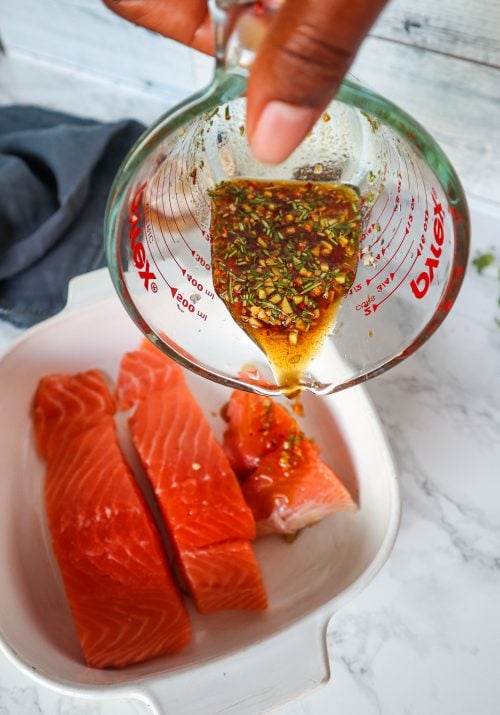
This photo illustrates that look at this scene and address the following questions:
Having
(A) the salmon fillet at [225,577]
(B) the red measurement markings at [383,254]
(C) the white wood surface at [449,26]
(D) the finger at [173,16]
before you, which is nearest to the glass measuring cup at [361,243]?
(B) the red measurement markings at [383,254]

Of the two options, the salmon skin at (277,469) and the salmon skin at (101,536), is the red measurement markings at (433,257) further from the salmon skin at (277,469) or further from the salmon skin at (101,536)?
the salmon skin at (101,536)

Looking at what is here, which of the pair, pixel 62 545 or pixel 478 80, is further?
pixel 478 80

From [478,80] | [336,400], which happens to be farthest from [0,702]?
[478,80]

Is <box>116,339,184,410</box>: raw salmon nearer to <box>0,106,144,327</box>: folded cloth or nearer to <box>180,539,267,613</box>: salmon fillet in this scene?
<box>0,106,144,327</box>: folded cloth

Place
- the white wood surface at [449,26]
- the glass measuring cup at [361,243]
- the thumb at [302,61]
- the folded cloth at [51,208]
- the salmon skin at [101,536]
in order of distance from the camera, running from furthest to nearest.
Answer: the folded cloth at [51,208], the white wood surface at [449,26], the salmon skin at [101,536], the glass measuring cup at [361,243], the thumb at [302,61]

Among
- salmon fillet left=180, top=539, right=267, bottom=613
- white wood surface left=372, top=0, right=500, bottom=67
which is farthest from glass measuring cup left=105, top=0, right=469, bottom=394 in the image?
white wood surface left=372, top=0, right=500, bottom=67

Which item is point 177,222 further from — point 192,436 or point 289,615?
point 289,615
